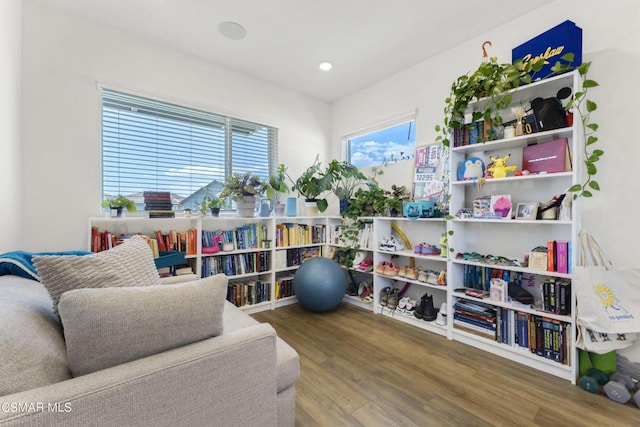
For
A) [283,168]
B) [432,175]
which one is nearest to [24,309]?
[283,168]

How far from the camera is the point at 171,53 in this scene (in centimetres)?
276

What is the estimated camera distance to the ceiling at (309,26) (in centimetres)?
218

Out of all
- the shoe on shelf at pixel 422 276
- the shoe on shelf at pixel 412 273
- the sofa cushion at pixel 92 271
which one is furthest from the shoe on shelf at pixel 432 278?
the sofa cushion at pixel 92 271

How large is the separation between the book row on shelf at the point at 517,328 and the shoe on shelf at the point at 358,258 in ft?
3.55

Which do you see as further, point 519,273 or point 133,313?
point 519,273

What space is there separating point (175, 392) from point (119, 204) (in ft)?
6.83

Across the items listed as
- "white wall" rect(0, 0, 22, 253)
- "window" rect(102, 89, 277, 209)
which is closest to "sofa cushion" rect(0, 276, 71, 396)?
"white wall" rect(0, 0, 22, 253)

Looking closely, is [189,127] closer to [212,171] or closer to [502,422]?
[212,171]

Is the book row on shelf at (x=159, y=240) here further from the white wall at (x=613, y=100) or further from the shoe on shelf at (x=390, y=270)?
the white wall at (x=613, y=100)

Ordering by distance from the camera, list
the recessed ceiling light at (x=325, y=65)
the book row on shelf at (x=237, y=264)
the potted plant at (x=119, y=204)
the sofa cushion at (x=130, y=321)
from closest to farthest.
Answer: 1. the sofa cushion at (x=130, y=321)
2. the potted plant at (x=119, y=204)
3. the book row on shelf at (x=237, y=264)
4. the recessed ceiling light at (x=325, y=65)

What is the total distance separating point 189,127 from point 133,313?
2.61m

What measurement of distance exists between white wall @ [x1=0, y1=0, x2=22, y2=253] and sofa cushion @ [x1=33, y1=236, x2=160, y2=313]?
45.4 inches

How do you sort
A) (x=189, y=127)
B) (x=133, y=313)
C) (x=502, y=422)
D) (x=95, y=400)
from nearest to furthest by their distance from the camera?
(x=95, y=400), (x=133, y=313), (x=502, y=422), (x=189, y=127)

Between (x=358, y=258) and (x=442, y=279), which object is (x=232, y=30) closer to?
(x=358, y=258)
